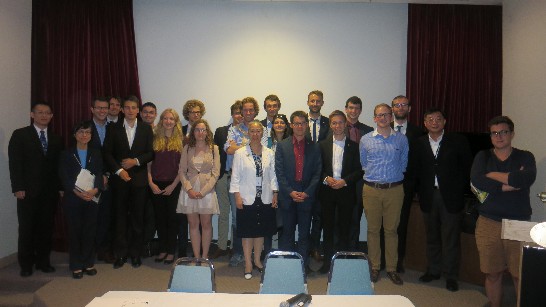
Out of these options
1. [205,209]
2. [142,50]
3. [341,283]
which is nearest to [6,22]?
[142,50]

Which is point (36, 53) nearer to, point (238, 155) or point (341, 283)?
point (238, 155)

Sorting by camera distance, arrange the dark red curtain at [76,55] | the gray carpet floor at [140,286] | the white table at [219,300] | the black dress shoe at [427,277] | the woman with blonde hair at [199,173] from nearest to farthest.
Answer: the white table at [219,300]
the gray carpet floor at [140,286]
the black dress shoe at [427,277]
the woman with blonde hair at [199,173]
the dark red curtain at [76,55]

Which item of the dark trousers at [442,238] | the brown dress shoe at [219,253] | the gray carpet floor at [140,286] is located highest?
the dark trousers at [442,238]

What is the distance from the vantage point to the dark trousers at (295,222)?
4.66 m

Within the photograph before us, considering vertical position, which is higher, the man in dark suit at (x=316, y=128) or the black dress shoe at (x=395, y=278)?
the man in dark suit at (x=316, y=128)

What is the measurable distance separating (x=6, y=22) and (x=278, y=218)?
12.7ft

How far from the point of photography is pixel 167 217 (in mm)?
5137

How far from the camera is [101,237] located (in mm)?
5141

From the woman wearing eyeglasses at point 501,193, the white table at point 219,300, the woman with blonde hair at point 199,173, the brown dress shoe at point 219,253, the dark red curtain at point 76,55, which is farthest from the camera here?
the dark red curtain at point 76,55

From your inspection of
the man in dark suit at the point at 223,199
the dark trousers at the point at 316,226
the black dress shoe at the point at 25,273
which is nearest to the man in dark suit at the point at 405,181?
the dark trousers at the point at 316,226

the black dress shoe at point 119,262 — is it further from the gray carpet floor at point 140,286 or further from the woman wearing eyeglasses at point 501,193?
the woman wearing eyeglasses at point 501,193

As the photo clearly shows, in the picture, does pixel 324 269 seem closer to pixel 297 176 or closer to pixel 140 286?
pixel 297 176

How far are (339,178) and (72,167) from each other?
2732mm

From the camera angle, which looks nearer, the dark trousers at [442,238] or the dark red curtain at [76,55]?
the dark trousers at [442,238]
